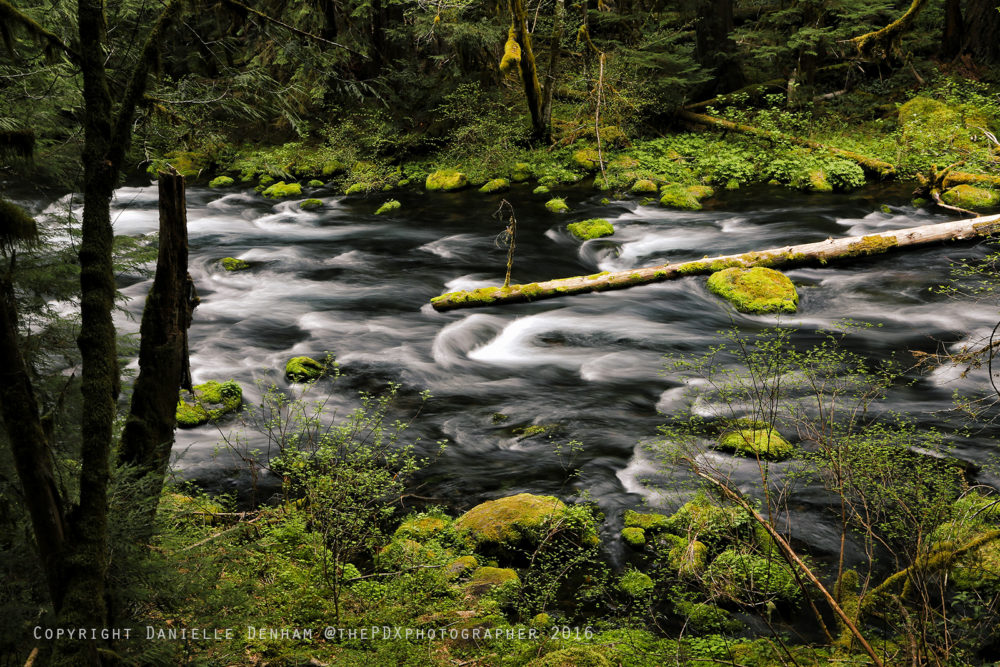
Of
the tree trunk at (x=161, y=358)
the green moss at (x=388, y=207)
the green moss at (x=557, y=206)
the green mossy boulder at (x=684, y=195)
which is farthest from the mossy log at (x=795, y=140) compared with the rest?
the tree trunk at (x=161, y=358)

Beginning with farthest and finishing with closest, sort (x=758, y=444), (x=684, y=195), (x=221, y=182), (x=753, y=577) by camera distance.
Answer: (x=221, y=182) → (x=684, y=195) → (x=758, y=444) → (x=753, y=577)

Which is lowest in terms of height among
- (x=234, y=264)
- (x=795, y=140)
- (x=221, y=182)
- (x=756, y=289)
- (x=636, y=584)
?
(x=636, y=584)

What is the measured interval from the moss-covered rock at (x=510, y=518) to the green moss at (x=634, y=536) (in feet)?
1.74

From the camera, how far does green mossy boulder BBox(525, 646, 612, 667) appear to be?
355cm

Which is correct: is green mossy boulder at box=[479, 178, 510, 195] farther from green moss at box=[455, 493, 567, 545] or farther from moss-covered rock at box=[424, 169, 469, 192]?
green moss at box=[455, 493, 567, 545]

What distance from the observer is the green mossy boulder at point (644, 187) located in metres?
15.9

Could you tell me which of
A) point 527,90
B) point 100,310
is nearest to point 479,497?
point 100,310

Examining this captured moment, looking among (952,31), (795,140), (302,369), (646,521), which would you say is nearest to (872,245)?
(795,140)

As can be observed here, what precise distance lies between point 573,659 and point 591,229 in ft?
35.8

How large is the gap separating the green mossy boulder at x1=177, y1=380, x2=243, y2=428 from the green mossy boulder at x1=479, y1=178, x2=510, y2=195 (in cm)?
1033

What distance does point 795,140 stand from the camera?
16.3 m

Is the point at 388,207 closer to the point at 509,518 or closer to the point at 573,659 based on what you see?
the point at 509,518

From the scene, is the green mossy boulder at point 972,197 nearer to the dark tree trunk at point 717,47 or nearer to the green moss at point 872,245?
the green moss at point 872,245

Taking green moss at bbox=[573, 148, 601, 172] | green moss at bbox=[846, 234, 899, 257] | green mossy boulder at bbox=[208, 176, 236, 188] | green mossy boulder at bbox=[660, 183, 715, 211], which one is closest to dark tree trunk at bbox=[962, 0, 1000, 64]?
green mossy boulder at bbox=[660, 183, 715, 211]
